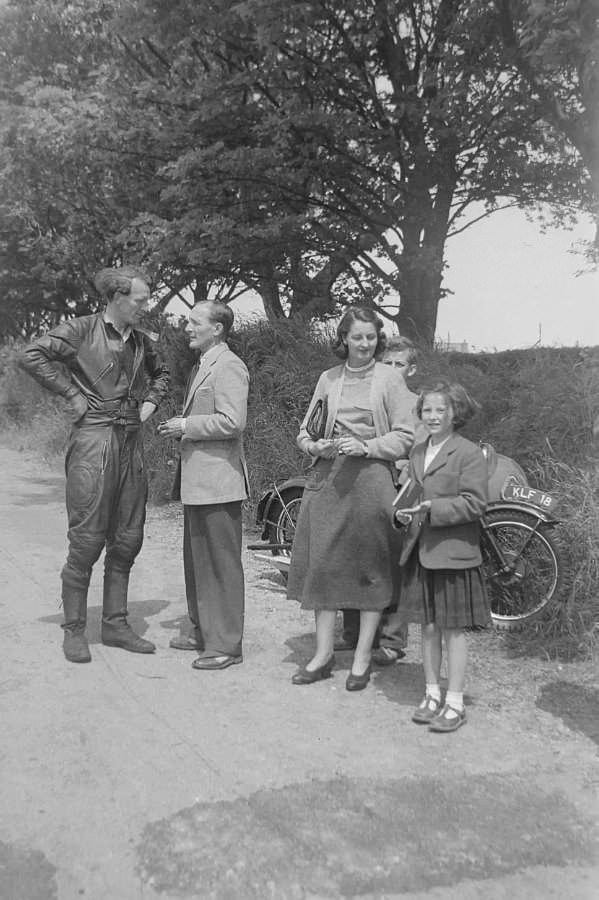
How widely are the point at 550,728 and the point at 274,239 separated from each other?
8391 mm

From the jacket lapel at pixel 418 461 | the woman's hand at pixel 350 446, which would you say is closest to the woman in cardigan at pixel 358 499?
the woman's hand at pixel 350 446

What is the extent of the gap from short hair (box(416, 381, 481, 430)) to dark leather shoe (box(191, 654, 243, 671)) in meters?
1.77

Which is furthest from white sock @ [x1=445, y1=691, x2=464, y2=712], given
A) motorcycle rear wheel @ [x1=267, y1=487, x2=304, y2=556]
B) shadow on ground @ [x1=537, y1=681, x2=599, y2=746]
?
motorcycle rear wheel @ [x1=267, y1=487, x2=304, y2=556]

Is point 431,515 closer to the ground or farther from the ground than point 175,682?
farther from the ground

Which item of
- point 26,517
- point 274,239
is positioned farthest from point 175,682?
point 274,239

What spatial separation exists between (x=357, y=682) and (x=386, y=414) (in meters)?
1.38

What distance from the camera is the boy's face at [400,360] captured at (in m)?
6.02

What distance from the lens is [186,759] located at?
3623 mm

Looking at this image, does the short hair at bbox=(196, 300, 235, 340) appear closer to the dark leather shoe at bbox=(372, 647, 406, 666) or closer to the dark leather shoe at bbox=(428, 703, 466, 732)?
the dark leather shoe at bbox=(372, 647, 406, 666)

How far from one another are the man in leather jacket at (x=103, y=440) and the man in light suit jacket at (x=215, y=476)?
350 mm

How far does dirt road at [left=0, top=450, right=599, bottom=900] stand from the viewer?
273 cm

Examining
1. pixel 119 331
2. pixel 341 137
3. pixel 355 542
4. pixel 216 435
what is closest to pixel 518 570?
pixel 355 542

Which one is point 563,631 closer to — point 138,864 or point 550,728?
point 550,728

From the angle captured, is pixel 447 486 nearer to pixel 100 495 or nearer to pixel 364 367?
pixel 364 367
